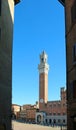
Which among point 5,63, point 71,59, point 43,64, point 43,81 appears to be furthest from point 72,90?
point 43,64

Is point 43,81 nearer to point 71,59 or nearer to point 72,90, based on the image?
point 71,59

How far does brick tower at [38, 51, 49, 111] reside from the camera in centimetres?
15475

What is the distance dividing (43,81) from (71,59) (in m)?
135

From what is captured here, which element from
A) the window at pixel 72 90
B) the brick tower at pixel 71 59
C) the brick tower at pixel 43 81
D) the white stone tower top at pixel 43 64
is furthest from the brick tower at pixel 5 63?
the white stone tower top at pixel 43 64

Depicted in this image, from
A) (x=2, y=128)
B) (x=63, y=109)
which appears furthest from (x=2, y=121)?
(x=63, y=109)

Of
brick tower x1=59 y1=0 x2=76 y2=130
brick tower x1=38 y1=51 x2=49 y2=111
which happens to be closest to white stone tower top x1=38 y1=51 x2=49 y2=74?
brick tower x1=38 y1=51 x2=49 y2=111

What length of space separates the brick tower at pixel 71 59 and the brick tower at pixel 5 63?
4542mm

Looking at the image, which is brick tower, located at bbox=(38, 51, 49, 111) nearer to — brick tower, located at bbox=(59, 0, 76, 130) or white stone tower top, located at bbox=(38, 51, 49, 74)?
white stone tower top, located at bbox=(38, 51, 49, 74)

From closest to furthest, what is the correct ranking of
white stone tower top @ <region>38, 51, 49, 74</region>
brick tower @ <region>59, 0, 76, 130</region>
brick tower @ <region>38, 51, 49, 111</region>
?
brick tower @ <region>59, 0, 76, 130</region>, brick tower @ <region>38, 51, 49, 111</region>, white stone tower top @ <region>38, 51, 49, 74</region>

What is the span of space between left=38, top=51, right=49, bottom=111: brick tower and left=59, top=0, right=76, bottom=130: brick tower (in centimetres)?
13245

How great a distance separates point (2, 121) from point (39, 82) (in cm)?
13711

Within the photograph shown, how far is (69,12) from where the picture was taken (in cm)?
2291

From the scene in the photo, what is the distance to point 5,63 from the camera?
23469 mm

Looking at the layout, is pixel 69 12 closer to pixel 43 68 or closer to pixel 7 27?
pixel 7 27
